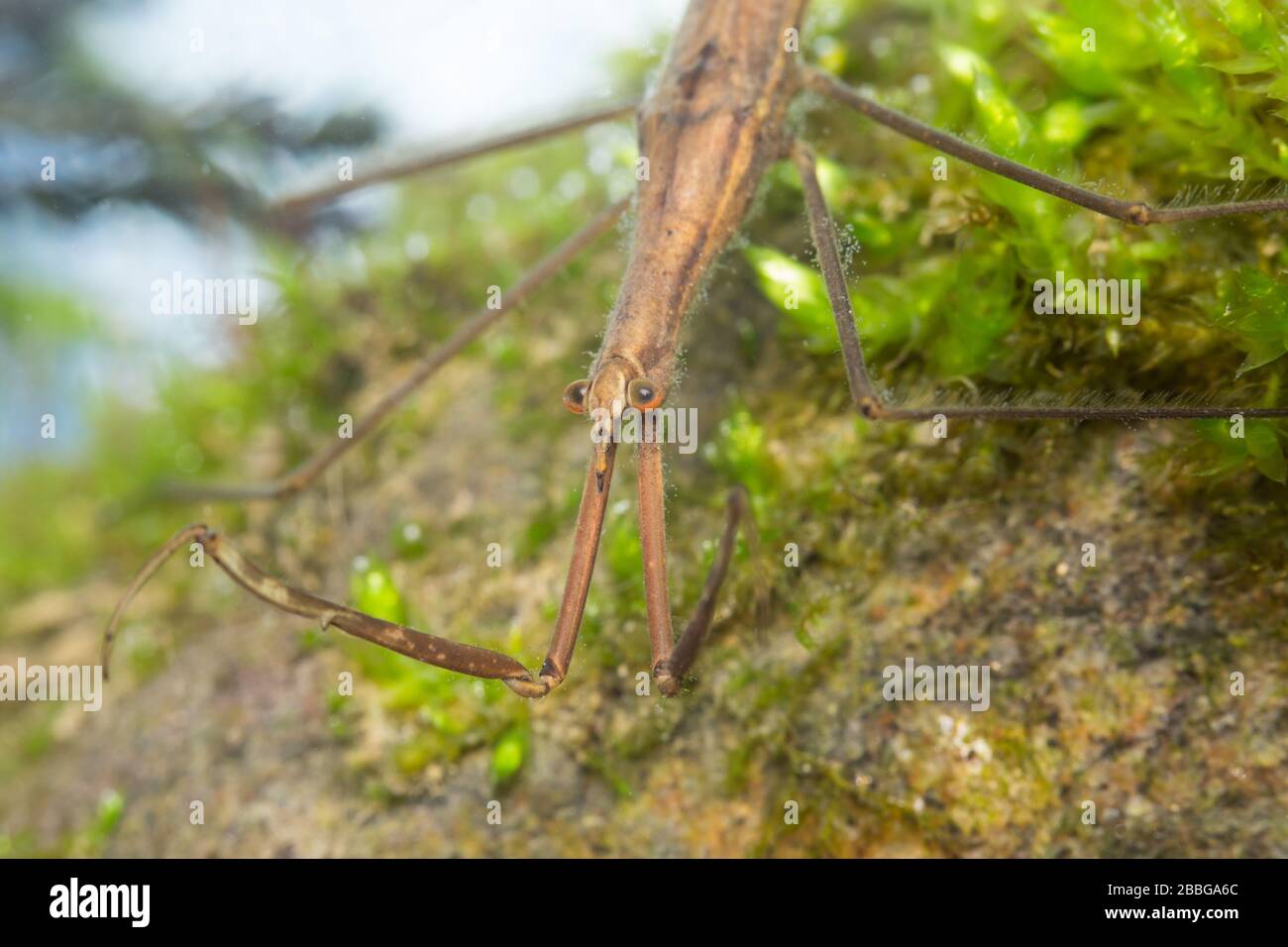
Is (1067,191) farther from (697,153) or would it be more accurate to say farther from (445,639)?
(445,639)

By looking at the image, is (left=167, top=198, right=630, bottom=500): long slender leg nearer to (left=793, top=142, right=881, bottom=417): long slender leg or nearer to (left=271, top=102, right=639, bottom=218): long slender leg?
(left=271, top=102, right=639, bottom=218): long slender leg

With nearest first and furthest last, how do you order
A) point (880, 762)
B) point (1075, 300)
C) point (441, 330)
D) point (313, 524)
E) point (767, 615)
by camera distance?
point (880, 762) → point (1075, 300) → point (767, 615) → point (313, 524) → point (441, 330)

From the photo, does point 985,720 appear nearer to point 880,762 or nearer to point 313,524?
point 880,762

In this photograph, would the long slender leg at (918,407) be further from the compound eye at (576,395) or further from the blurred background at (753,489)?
the compound eye at (576,395)

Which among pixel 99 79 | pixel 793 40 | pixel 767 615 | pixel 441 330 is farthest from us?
pixel 441 330

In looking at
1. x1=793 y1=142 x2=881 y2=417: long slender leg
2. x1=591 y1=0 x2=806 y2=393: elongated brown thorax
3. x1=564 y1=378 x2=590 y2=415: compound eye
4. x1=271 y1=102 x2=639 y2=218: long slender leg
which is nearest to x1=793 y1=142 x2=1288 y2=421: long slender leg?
x1=793 y1=142 x2=881 y2=417: long slender leg

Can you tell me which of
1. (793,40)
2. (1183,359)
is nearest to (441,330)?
(793,40)

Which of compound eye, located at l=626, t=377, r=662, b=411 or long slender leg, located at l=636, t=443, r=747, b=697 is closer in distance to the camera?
long slender leg, located at l=636, t=443, r=747, b=697
